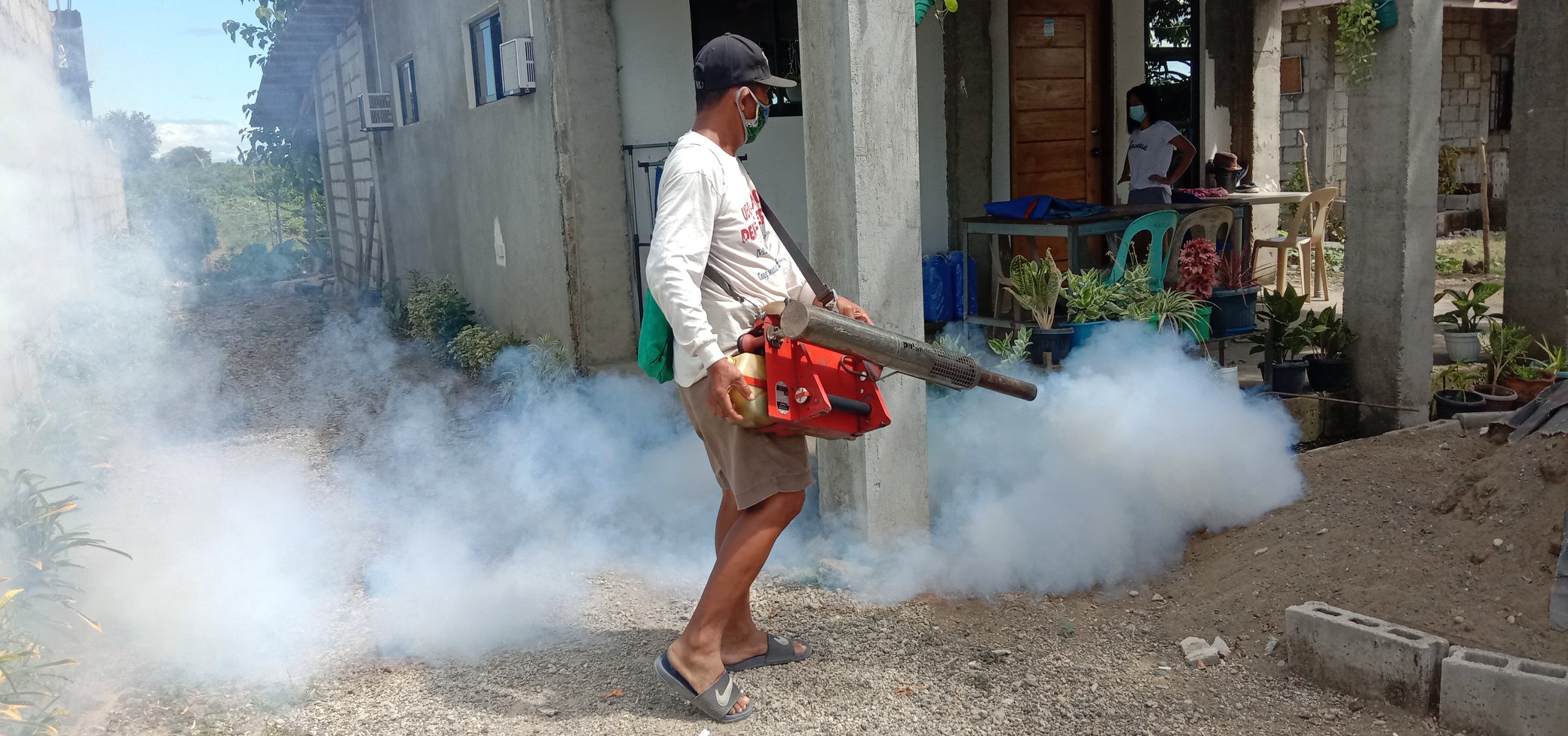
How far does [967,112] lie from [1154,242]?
9.71ft

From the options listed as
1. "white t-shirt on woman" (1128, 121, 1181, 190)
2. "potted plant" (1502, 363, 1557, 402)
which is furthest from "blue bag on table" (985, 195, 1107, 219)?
"potted plant" (1502, 363, 1557, 402)

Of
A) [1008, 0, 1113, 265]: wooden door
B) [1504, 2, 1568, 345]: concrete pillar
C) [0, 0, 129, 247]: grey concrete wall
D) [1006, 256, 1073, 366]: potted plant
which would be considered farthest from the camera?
[1008, 0, 1113, 265]: wooden door

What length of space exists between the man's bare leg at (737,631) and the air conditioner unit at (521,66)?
5.54 m

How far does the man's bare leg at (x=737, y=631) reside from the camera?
3.70m

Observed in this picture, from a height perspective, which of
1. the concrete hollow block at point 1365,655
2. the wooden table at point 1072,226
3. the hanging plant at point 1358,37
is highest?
the hanging plant at point 1358,37

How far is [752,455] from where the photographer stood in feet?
11.0

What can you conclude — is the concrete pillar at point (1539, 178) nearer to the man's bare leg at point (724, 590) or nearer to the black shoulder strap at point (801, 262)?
the black shoulder strap at point (801, 262)

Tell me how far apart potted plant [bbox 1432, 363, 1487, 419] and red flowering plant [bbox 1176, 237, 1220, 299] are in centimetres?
131

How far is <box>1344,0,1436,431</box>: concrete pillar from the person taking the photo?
18.7 ft

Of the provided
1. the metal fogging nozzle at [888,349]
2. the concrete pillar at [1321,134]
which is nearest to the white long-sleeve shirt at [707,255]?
the metal fogging nozzle at [888,349]

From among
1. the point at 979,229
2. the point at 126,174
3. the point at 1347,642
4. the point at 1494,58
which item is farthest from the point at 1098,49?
the point at 1494,58

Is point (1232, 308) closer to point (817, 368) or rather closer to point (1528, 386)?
point (1528, 386)

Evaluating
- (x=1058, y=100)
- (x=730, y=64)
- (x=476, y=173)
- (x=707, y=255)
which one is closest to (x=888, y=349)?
(x=707, y=255)

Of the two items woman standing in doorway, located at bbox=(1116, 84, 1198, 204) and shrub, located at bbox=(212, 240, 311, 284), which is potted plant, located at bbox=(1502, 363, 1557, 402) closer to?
woman standing in doorway, located at bbox=(1116, 84, 1198, 204)
